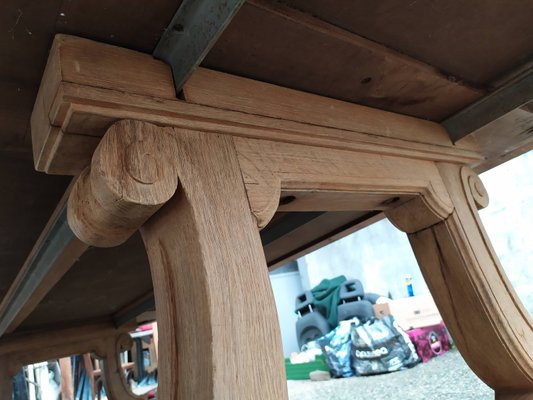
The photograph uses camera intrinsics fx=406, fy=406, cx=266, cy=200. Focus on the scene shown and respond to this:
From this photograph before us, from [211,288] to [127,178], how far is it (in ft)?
0.51

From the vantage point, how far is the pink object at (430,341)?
3932 mm

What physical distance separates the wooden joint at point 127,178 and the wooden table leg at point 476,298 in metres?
0.62

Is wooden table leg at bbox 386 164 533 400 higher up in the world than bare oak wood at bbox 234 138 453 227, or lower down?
lower down

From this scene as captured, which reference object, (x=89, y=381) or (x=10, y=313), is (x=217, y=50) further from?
(x=89, y=381)

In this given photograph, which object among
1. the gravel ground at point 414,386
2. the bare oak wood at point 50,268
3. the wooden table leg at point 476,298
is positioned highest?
the bare oak wood at point 50,268

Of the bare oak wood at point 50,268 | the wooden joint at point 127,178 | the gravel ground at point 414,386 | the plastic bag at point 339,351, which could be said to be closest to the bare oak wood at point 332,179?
the wooden joint at point 127,178

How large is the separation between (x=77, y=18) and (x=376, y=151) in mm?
523

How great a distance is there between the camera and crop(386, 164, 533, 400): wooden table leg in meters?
0.77

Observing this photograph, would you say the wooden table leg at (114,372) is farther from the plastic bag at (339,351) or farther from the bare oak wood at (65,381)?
the bare oak wood at (65,381)

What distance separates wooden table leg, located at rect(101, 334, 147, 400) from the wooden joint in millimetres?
2164

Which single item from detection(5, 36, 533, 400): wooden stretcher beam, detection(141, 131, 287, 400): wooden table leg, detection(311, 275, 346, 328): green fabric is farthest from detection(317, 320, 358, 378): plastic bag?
detection(141, 131, 287, 400): wooden table leg

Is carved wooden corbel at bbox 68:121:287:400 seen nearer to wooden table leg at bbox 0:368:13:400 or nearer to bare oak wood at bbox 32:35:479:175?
bare oak wood at bbox 32:35:479:175

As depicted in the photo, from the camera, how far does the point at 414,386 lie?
2832 mm

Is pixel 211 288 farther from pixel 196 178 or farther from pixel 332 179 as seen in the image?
pixel 332 179
